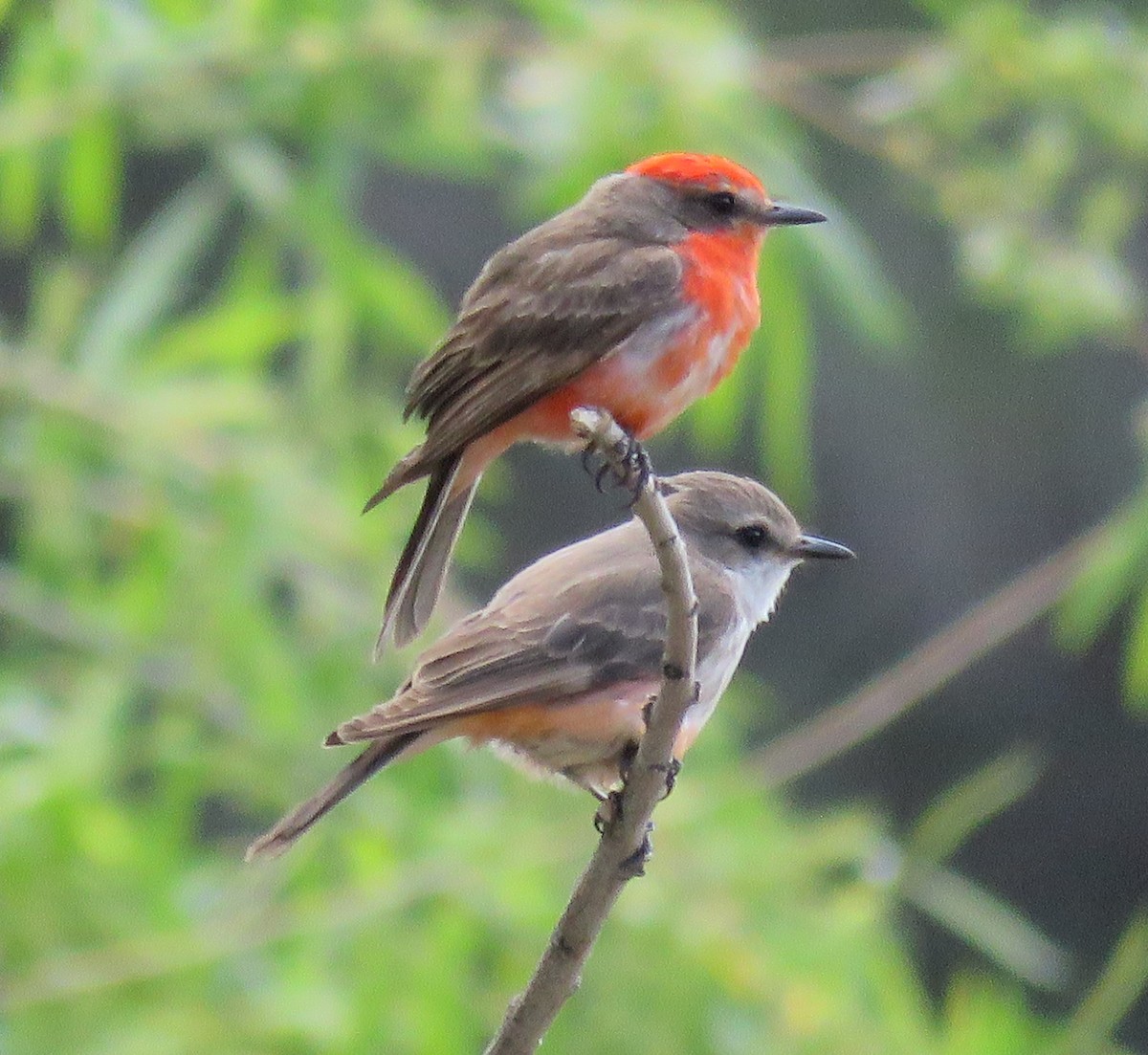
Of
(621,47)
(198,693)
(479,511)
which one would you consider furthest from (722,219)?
(479,511)

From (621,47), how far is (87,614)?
6.79 feet

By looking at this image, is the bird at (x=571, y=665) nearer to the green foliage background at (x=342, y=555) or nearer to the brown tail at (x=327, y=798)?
the brown tail at (x=327, y=798)

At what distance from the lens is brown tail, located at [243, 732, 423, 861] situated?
117 inches

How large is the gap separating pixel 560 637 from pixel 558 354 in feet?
1.91

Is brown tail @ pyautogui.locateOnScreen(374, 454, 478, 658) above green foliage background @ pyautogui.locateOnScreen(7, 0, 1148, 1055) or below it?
above

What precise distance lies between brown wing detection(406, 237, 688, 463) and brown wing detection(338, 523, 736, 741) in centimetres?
43

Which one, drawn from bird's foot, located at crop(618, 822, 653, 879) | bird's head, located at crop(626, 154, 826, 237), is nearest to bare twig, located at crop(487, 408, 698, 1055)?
bird's foot, located at crop(618, 822, 653, 879)

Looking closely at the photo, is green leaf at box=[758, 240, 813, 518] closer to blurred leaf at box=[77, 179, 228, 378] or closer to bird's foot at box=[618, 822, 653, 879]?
blurred leaf at box=[77, 179, 228, 378]

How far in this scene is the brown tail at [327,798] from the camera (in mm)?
2975

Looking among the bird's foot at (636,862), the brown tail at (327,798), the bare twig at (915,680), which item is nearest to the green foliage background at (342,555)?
the bare twig at (915,680)

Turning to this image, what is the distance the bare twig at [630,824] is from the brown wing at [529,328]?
1.57 ft

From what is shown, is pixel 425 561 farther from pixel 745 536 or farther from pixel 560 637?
pixel 745 536

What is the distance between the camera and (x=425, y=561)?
3285 millimetres

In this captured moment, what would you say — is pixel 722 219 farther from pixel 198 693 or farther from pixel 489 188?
pixel 489 188
